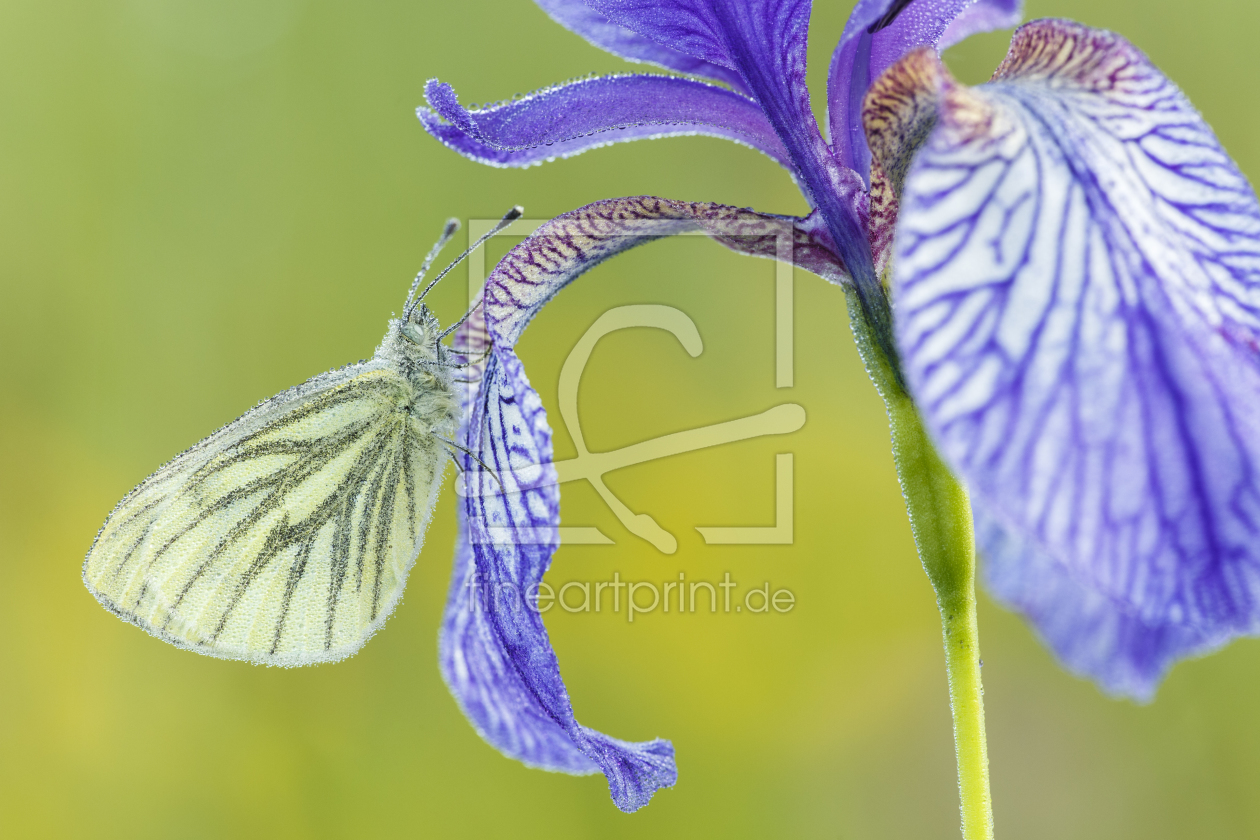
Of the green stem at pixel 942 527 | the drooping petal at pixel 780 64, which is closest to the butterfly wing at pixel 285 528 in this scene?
the drooping petal at pixel 780 64

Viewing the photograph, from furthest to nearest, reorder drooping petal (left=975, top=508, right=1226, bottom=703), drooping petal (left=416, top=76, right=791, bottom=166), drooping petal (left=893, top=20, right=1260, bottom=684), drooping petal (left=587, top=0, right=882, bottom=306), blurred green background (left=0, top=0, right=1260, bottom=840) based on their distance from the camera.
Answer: blurred green background (left=0, top=0, right=1260, bottom=840)
drooping petal (left=416, top=76, right=791, bottom=166)
drooping petal (left=587, top=0, right=882, bottom=306)
drooping petal (left=975, top=508, right=1226, bottom=703)
drooping petal (left=893, top=20, right=1260, bottom=684)

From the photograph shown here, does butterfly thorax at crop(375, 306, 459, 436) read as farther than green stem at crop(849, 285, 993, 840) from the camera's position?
Yes

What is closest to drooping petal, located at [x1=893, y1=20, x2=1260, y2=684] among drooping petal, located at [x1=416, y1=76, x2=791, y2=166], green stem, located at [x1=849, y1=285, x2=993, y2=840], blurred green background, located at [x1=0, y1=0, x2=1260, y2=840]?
green stem, located at [x1=849, y1=285, x2=993, y2=840]

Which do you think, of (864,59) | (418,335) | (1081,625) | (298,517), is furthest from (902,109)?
(298,517)

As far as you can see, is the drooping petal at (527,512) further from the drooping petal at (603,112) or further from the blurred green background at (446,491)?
the blurred green background at (446,491)

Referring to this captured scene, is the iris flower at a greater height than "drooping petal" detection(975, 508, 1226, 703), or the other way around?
the iris flower

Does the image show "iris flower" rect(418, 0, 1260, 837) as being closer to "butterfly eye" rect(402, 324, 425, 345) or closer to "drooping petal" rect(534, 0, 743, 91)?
"drooping petal" rect(534, 0, 743, 91)

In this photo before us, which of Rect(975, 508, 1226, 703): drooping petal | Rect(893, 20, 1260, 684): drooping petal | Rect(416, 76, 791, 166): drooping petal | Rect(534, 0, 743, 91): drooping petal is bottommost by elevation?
Rect(975, 508, 1226, 703): drooping petal

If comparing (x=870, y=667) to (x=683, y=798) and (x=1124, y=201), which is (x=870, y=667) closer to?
(x=683, y=798)
